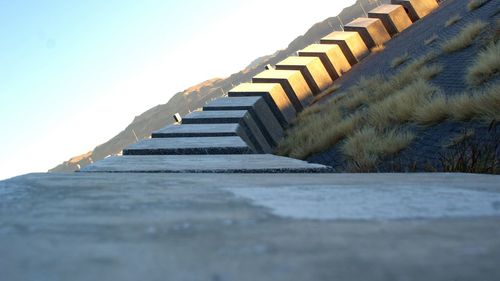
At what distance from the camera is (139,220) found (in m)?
0.90

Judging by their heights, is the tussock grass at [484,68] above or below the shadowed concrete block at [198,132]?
below

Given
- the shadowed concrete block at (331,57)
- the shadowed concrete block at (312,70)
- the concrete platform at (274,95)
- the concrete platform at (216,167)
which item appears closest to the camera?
the concrete platform at (216,167)

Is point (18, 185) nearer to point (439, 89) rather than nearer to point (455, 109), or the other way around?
point (455, 109)

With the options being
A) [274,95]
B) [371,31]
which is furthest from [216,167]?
[371,31]

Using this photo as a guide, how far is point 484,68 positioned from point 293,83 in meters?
4.09

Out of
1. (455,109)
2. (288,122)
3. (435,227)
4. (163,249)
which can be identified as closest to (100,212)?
(163,249)

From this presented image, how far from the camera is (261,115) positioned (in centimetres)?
641

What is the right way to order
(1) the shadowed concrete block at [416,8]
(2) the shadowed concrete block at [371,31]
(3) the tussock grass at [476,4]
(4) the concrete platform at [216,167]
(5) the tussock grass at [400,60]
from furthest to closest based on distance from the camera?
(1) the shadowed concrete block at [416,8] < (2) the shadowed concrete block at [371,31] < (3) the tussock grass at [476,4] < (5) the tussock grass at [400,60] < (4) the concrete platform at [216,167]

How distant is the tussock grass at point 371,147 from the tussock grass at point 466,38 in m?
2.11

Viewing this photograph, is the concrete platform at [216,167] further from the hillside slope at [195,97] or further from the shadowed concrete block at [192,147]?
the hillside slope at [195,97]

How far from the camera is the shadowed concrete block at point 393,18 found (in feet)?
34.8

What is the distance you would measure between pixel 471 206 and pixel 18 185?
1.16m


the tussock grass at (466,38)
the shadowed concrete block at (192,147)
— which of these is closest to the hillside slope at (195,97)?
the tussock grass at (466,38)

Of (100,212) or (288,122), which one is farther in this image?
(288,122)
